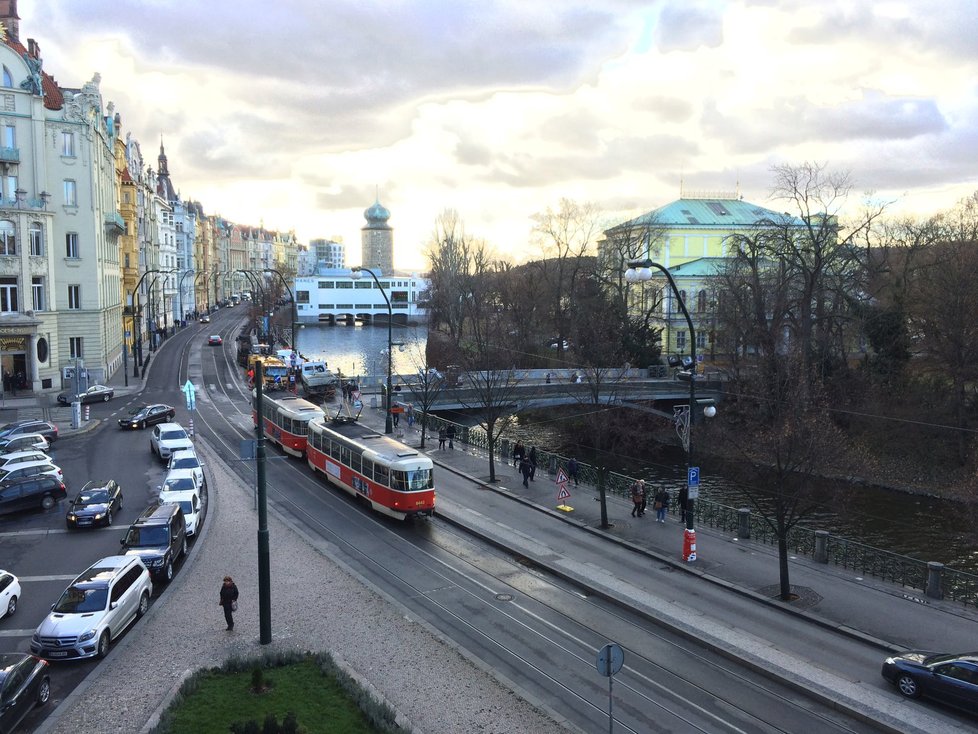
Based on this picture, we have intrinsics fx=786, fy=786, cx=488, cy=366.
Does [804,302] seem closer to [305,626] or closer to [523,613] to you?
[523,613]

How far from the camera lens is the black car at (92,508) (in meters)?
24.6

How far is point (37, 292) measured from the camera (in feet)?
173

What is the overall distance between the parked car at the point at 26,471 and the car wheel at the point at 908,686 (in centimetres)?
2644

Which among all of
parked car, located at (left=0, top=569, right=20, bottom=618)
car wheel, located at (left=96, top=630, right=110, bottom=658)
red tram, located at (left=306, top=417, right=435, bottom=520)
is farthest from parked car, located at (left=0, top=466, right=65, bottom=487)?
car wheel, located at (left=96, top=630, right=110, bottom=658)

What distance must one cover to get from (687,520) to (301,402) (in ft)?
71.7

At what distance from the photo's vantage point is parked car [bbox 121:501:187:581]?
795 inches

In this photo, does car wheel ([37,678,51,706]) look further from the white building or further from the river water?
the white building

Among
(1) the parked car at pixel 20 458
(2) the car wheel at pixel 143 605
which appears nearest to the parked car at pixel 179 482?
(1) the parked car at pixel 20 458

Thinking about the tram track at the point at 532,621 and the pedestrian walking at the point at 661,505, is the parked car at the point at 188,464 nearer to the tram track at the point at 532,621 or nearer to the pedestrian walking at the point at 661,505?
the tram track at the point at 532,621

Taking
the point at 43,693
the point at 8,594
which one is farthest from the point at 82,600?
the point at 43,693

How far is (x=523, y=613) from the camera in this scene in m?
18.8

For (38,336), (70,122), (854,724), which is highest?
(70,122)

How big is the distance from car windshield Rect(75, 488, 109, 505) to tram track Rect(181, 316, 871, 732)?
5.69 meters

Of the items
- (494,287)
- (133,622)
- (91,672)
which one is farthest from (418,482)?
(494,287)
